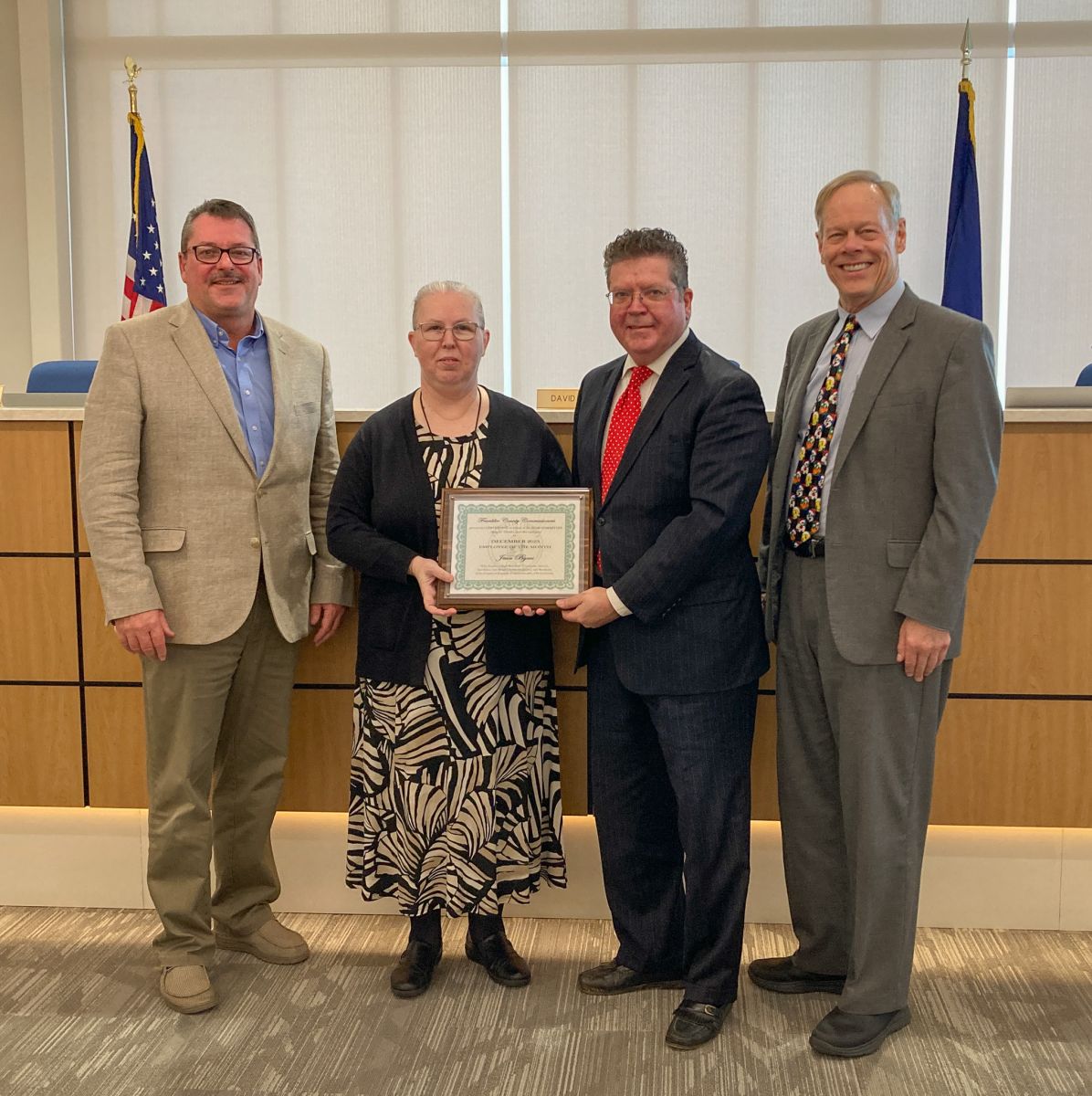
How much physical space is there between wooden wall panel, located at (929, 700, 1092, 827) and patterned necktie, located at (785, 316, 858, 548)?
83cm

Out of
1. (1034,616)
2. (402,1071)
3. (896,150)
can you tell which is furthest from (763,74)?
(402,1071)

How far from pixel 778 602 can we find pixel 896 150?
15.1ft

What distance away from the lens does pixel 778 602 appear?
92.0 inches

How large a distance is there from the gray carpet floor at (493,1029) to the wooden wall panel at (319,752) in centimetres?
36

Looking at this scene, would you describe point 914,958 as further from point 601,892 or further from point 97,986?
point 97,986

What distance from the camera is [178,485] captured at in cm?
237

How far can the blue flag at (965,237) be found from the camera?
216 inches

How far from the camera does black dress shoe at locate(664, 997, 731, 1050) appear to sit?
220 cm

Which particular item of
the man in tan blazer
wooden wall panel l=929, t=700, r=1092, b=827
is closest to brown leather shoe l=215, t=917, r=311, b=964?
the man in tan blazer

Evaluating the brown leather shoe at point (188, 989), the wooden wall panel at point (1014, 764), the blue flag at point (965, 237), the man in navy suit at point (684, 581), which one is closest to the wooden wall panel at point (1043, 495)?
the wooden wall panel at point (1014, 764)

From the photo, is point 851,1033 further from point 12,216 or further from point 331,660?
point 12,216

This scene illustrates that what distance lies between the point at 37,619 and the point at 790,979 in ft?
7.11

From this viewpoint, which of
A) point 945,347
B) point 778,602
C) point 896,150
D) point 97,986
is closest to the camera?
point 945,347

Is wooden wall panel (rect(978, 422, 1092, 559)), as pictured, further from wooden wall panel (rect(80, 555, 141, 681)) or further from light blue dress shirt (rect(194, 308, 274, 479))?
wooden wall panel (rect(80, 555, 141, 681))
